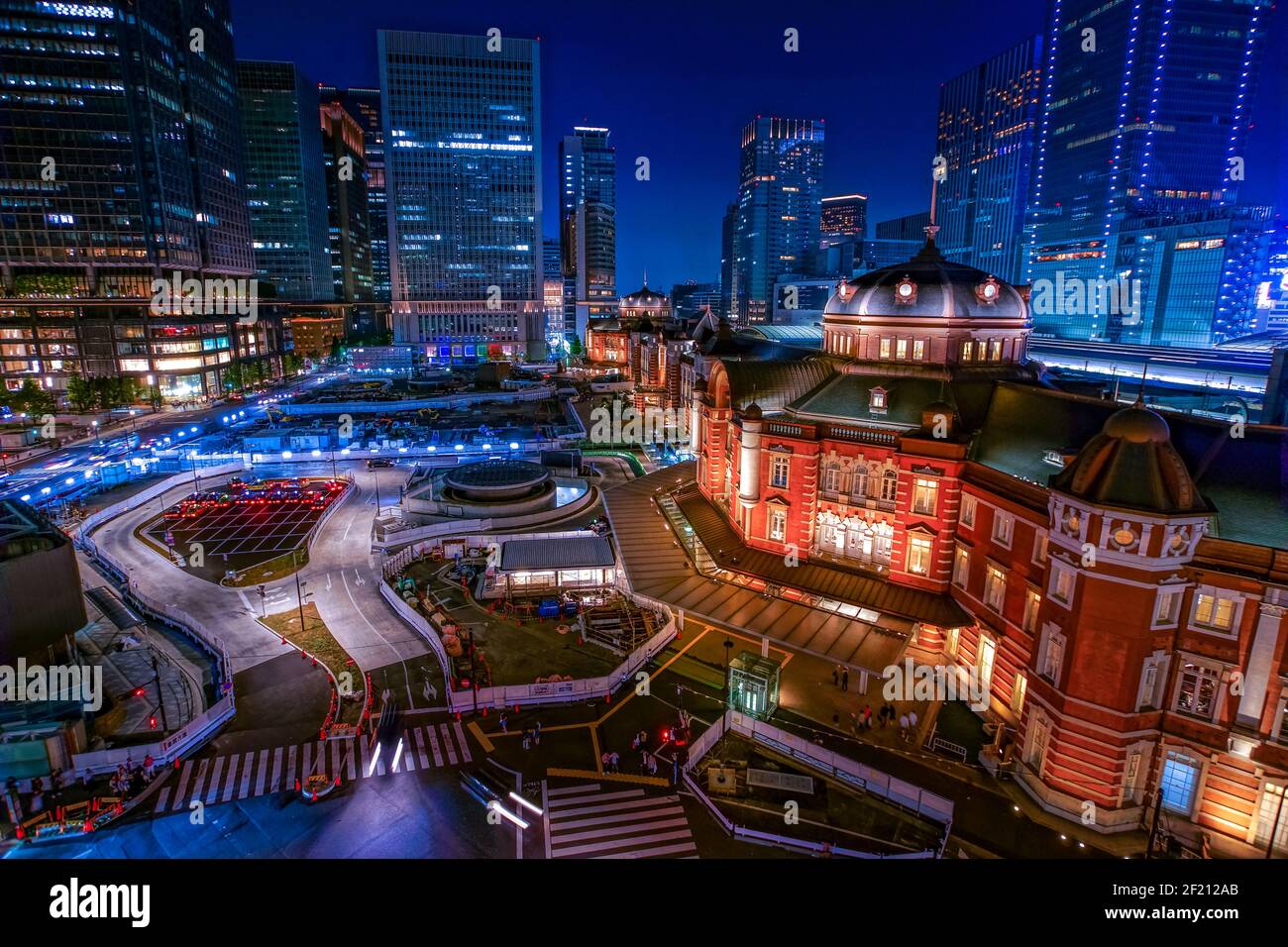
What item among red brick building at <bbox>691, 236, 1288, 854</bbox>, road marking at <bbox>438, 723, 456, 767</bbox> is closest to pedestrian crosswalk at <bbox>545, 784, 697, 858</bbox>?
road marking at <bbox>438, 723, 456, 767</bbox>

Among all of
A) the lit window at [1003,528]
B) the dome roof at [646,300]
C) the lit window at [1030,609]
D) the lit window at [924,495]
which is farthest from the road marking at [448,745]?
the dome roof at [646,300]

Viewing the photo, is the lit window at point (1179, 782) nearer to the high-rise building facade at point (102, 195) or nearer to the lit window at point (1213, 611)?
the lit window at point (1213, 611)

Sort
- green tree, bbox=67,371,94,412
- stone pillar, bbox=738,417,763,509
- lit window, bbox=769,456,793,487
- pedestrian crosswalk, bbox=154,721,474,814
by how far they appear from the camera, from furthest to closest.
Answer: green tree, bbox=67,371,94,412
stone pillar, bbox=738,417,763,509
lit window, bbox=769,456,793,487
pedestrian crosswalk, bbox=154,721,474,814

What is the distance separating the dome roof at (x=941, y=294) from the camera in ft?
161

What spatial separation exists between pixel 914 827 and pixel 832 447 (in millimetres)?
23998

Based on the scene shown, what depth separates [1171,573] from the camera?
28.3 metres

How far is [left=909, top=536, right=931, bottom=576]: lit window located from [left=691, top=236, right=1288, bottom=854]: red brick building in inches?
5.2

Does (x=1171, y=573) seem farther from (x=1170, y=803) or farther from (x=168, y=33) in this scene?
(x=168, y=33)

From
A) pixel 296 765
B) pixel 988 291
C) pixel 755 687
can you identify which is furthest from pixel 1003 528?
pixel 296 765

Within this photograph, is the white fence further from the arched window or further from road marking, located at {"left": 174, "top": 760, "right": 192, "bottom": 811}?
road marking, located at {"left": 174, "top": 760, "right": 192, "bottom": 811}

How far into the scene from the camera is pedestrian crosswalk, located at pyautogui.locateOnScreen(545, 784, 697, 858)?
94.6 feet

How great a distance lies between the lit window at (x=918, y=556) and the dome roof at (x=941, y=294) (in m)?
17.1

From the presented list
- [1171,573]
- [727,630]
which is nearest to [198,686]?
[727,630]
